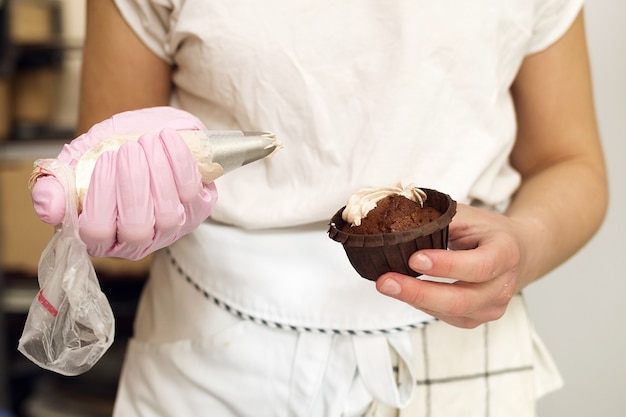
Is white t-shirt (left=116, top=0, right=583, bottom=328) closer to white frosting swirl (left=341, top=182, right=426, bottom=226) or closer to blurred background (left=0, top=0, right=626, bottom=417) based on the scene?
white frosting swirl (left=341, top=182, right=426, bottom=226)

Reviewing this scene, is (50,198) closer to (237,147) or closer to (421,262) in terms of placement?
(237,147)

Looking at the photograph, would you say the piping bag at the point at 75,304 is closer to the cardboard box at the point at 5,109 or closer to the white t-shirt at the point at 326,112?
the white t-shirt at the point at 326,112

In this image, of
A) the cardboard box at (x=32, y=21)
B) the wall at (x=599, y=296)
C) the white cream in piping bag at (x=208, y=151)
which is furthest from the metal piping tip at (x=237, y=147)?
the cardboard box at (x=32, y=21)

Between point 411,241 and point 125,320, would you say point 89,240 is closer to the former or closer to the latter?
point 411,241

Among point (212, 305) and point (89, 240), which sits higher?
point (89, 240)

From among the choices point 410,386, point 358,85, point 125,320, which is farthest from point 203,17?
point 125,320

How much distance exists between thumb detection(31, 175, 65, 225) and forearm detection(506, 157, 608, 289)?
541 millimetres

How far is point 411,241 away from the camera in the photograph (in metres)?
0.74

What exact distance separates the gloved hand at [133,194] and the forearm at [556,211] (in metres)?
0.44

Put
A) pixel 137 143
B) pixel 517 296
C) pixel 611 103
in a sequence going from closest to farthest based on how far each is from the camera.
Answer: pixel 137 143, pixel 517 296, pixel 611 103

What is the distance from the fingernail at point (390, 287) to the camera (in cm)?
71

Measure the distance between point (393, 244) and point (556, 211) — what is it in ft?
1.18

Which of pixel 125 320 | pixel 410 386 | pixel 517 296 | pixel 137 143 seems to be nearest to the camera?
pixel 137 143

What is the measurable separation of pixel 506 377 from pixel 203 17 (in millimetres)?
644
